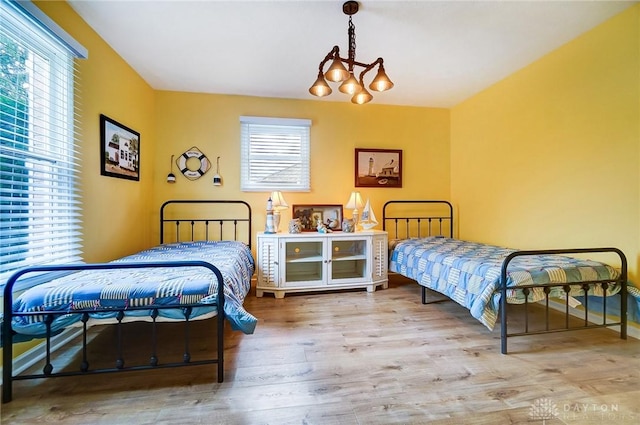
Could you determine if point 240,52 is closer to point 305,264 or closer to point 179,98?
point 179,98

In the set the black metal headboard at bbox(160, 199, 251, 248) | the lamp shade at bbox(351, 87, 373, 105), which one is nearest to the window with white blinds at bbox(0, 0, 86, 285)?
the black metal headboard at bbox(160, 199, 251, 248)

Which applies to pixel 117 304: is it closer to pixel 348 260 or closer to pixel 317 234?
pixel 317 234

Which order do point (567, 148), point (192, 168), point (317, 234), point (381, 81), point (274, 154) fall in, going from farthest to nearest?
1. point (274, 154)
2. point (192, 168)
3. point (317, 234)
4. point (567, 148)
5. point (381, 81)

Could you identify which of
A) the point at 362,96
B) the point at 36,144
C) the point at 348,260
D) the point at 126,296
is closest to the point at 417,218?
the point at 348,260

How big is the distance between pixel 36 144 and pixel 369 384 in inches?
96.7

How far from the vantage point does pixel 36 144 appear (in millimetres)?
1740

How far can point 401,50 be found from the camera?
8.09 ft

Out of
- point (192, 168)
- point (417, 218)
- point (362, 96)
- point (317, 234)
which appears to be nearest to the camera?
point (362, 96)

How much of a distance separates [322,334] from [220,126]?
2659 mm

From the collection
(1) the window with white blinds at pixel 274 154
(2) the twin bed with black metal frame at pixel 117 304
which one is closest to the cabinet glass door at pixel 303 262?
(1) the window with white blinds at pixel 274 154

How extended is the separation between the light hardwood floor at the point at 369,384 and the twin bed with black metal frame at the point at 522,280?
0.18m

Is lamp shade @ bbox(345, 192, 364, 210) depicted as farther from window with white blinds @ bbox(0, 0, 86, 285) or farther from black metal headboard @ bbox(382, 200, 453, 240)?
window with white blinds @ bbox(0, 0, 86, 285)

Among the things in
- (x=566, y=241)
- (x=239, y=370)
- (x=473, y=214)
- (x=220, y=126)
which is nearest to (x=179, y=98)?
(x=220, y=126)

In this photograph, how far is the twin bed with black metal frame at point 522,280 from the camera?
73.0 inches
